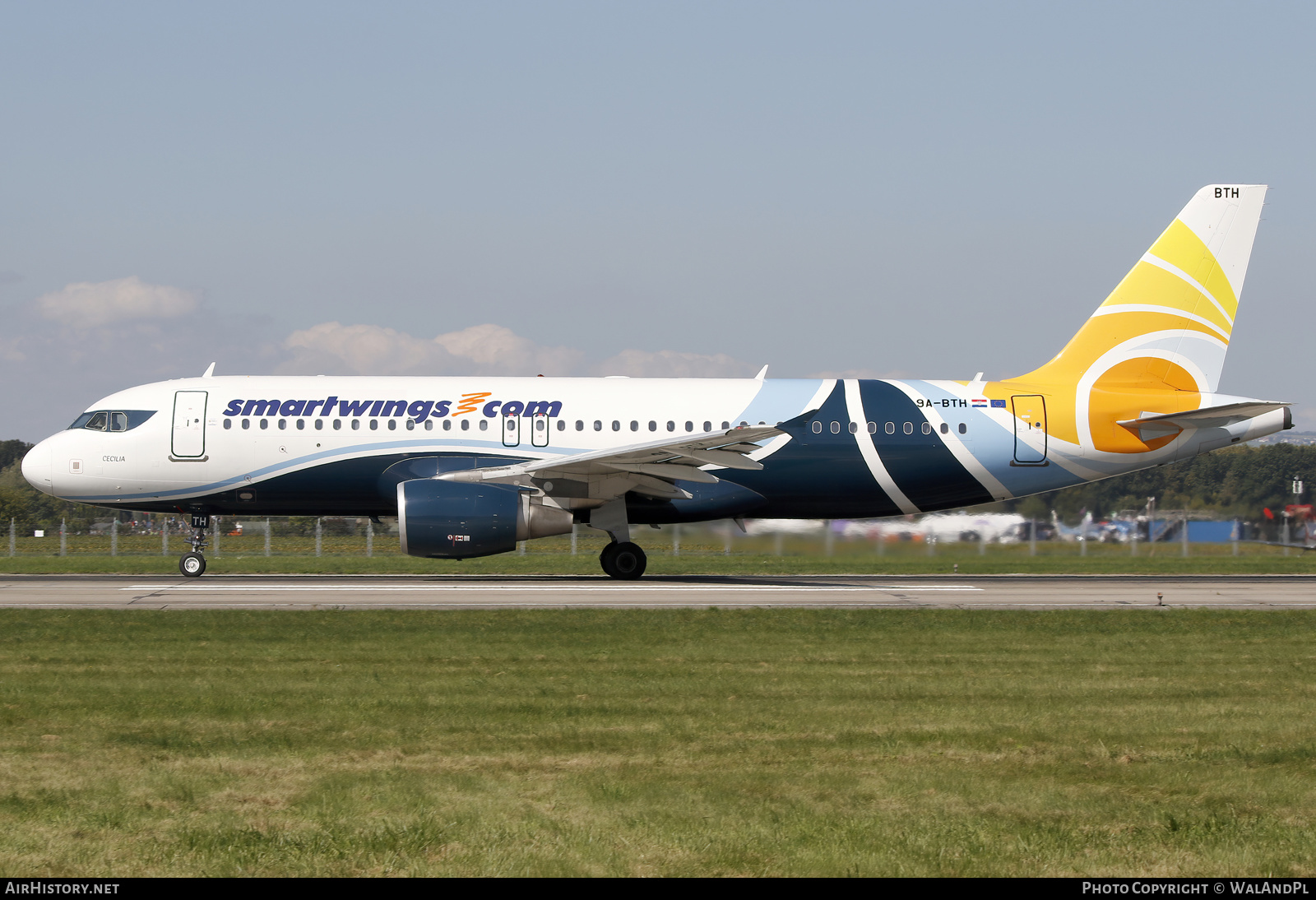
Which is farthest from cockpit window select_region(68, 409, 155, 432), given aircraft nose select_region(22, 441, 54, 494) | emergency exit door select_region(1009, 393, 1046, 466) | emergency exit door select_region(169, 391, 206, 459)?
emergency exit door select_region(1009, 393, 1046, 466)

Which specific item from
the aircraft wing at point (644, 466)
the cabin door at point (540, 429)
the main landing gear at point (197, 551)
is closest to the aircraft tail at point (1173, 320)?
the aircraft wing at point (644, 466)

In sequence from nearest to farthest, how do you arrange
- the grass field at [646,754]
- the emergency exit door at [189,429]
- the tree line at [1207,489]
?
the grass field at [646,754], the emergency exit door at [189,429], the tree line at [1207,489]

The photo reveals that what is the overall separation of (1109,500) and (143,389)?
24556 mm

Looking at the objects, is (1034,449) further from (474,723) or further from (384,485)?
(474,723)

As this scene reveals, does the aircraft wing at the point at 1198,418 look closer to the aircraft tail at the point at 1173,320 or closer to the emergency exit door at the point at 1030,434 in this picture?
the aircraft tail at the point at 1173,320

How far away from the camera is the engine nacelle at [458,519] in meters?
23.1

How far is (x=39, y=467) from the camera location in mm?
25281

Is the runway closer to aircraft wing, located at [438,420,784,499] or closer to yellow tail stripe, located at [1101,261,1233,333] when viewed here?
aircraft wing, located at [438,420,784,499]

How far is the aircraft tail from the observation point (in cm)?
2722

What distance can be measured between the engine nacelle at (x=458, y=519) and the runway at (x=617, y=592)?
77 centimetres

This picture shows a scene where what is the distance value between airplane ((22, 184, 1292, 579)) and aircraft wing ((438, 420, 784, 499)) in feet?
0.19

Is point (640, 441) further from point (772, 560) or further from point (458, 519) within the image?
point (772, 560)

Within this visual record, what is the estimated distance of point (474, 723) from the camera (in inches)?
390

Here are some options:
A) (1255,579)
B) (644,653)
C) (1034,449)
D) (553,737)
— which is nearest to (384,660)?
(644,653)
